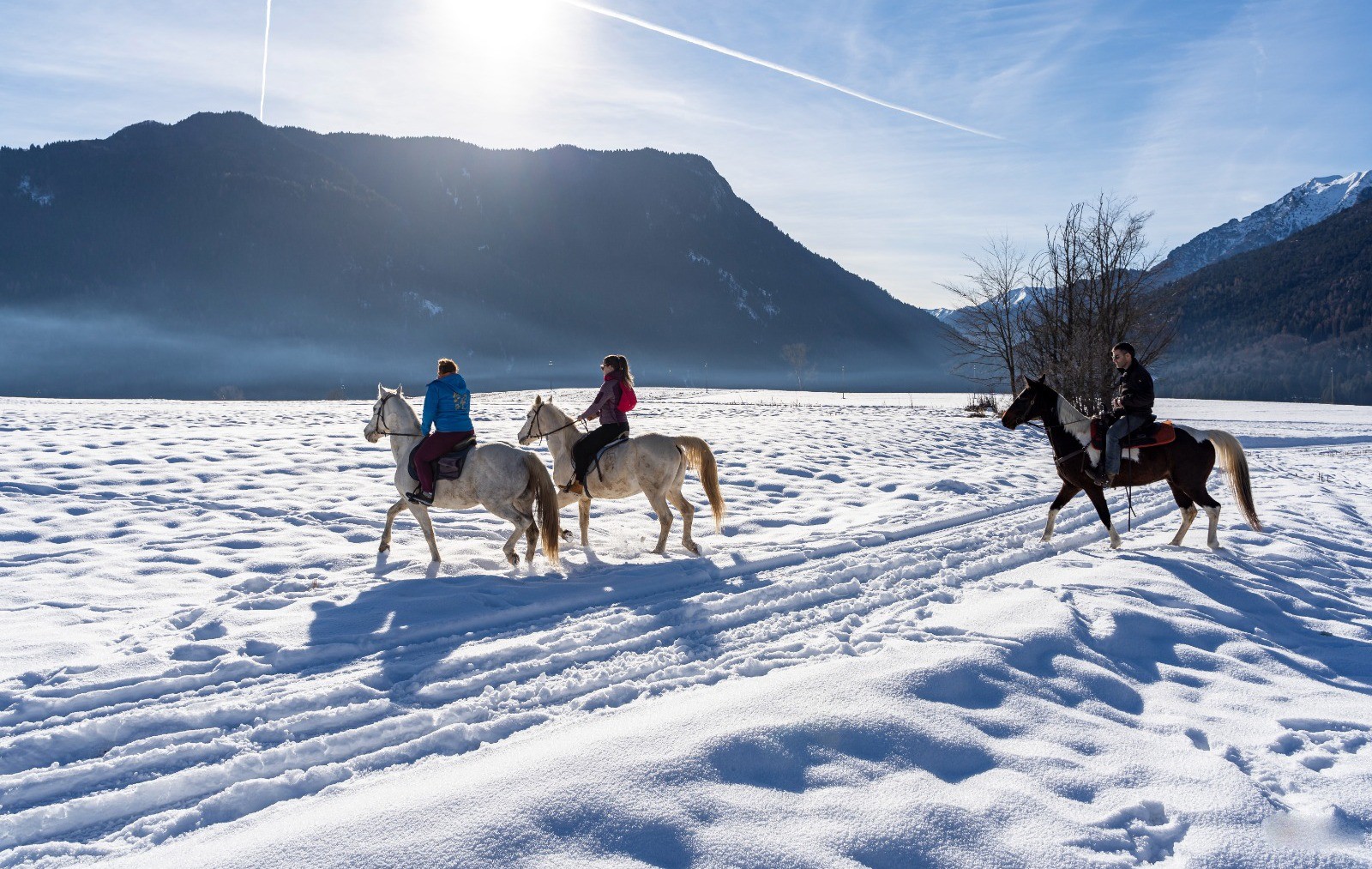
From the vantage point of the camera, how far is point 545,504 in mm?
7645

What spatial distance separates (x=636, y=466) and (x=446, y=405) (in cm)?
222

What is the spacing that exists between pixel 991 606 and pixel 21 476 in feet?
42.7

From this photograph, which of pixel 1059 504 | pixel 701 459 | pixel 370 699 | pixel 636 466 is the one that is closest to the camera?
pixel 370 699

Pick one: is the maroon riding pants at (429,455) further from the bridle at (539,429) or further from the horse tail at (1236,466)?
the horse tail at (1236,466)

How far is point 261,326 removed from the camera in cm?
A: 13438

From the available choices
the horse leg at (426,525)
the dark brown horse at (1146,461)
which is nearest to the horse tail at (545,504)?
the horse leg at (426,525)

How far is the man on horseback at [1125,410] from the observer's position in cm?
860

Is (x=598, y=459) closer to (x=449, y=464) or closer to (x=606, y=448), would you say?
(x=606, y=448)

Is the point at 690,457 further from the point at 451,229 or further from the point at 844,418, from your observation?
the point at 451,229

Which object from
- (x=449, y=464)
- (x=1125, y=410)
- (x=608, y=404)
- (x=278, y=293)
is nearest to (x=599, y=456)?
(x=608, y=404)

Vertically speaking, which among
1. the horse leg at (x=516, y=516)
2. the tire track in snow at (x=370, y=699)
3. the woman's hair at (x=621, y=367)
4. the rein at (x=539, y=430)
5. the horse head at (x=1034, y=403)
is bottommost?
the tire track in snow at (x=370, y=699)

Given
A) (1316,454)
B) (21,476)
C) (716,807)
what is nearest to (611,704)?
(716,807)

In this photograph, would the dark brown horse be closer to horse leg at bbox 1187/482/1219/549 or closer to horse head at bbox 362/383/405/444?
horse leg at bbox 1187/482/1219/549

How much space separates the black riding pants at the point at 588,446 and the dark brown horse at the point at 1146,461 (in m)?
4.85
